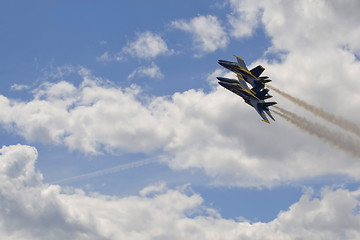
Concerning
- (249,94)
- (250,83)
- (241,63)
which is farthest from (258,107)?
(241,63)

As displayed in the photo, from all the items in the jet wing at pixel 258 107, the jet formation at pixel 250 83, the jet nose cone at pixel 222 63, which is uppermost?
the jet nose cone at pixel 222 63

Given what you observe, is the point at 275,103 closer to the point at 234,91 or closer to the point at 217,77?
the point at 234,91

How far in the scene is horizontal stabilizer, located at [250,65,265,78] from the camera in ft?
338

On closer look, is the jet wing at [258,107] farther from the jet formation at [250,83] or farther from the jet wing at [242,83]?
the jet wing at [242,83]

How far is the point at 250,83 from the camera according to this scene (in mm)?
104500

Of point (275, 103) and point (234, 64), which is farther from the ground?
point (234, 64)

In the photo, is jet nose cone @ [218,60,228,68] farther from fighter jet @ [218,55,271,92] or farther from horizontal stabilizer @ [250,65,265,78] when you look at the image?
horizontal stabilizer @ [250,65,265,78]

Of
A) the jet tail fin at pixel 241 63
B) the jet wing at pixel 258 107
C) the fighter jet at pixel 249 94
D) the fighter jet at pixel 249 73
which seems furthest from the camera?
the jet tail fin at pixel 241 63

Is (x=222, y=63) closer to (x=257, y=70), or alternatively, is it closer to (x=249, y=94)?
(x=257, y=70)

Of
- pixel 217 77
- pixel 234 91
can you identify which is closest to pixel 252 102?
pixel 234 91

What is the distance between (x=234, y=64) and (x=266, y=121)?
818 inches

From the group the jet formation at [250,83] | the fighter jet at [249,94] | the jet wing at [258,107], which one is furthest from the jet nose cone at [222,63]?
the jet wing at [258,107]

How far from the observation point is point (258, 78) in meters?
102

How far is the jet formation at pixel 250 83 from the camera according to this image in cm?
9950
